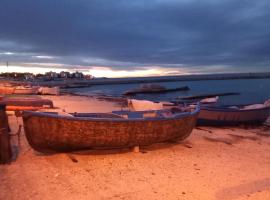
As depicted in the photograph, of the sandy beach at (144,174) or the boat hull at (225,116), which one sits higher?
the boat hull at (225,116)

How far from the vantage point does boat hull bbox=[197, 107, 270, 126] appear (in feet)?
42.4

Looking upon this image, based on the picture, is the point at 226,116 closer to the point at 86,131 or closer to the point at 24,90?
the point at 86,131

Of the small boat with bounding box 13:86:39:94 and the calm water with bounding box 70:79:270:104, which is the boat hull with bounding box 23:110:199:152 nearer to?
the small boat with bounding box 13:86:39:94

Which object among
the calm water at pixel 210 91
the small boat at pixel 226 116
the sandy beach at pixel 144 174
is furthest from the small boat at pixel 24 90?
the sandy beach at pixel 144 174

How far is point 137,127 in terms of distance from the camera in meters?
7.34

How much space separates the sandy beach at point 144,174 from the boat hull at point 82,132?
339 millimetres

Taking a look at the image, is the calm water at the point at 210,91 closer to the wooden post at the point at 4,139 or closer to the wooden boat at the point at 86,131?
the wooden boat at the point at 86,131

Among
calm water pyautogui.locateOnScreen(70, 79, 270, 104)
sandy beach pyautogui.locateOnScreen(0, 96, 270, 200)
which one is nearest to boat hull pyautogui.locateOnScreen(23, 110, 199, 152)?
sandy beach pyautogui.locateOnScreen(0, 96, 270, 200)

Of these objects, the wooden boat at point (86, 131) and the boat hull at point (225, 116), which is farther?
the boat hull at point (225, 116)

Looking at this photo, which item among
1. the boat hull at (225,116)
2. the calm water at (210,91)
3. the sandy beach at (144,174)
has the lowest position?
the calm water at (210,91)

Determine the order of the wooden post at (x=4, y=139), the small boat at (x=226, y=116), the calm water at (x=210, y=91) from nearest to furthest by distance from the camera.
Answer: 1. the wooden post at (x=4, y=139)
2. the small boat at (x=226, y=116)
3. the calm water at (x=210, y=91)

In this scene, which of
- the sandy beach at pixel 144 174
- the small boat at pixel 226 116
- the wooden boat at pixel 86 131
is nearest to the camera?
the sandy beach at pixel 144 174

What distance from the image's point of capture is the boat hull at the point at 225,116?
42.4ft

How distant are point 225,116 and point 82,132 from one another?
823 centimetres
